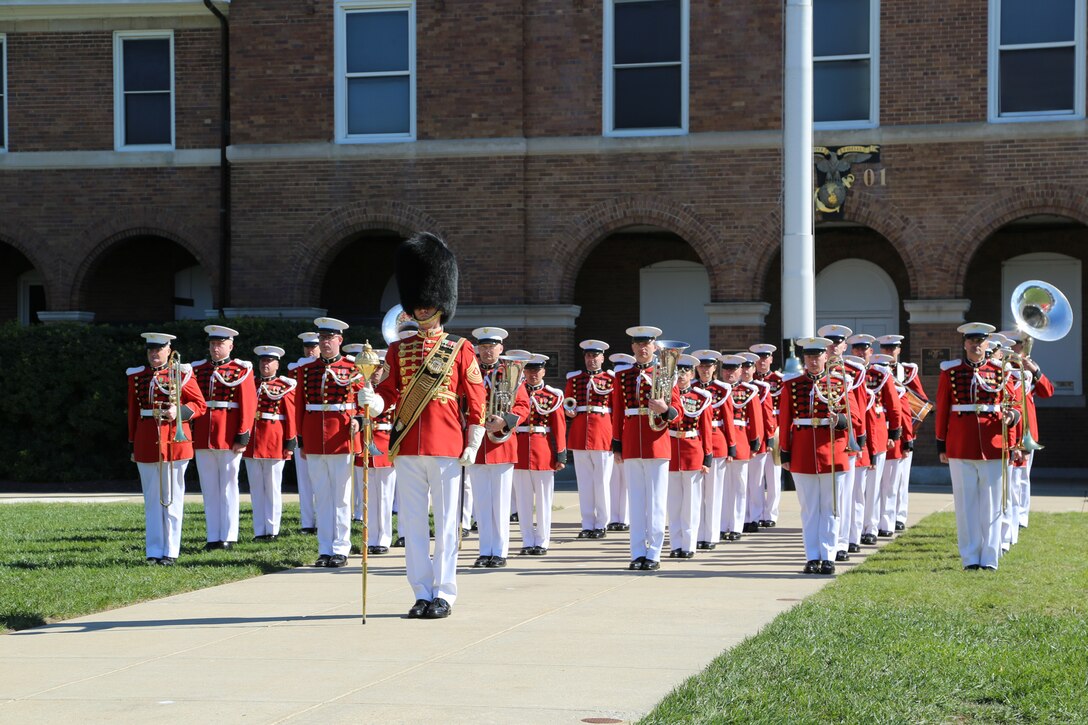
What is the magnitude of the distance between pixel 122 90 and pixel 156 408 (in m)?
13.3

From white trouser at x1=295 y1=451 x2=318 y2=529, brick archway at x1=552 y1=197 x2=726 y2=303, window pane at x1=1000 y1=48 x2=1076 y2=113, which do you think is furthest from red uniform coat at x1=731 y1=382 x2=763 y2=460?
window pane at x1=1000 y1=48 x2=1076 y2=113

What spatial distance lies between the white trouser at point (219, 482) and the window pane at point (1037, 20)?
45.5 feet

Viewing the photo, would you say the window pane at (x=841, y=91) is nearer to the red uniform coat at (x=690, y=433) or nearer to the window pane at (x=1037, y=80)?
the window pane at (x=1037, y=80)

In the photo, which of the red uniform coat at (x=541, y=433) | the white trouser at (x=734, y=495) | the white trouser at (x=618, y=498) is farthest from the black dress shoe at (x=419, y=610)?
the white trouser at (x=618, y=498)

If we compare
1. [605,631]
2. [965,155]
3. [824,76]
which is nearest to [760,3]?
[824,76]

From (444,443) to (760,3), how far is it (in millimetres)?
14561

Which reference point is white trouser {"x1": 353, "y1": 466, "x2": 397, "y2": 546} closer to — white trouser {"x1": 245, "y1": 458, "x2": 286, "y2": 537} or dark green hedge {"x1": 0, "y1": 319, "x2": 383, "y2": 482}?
white trouser {"x1": 245, "y1": 458, "x2": 286, "y2": 537}

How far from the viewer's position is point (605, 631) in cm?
902

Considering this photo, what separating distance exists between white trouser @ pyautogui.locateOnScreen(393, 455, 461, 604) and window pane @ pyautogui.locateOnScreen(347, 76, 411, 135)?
48.2 ft

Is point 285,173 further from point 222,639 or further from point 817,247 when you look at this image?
point 222,639

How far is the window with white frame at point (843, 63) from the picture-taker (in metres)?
22.5

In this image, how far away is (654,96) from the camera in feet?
75.9

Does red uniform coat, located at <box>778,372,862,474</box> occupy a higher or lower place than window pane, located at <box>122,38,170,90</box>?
lower

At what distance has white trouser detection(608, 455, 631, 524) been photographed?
1638 centimetres
